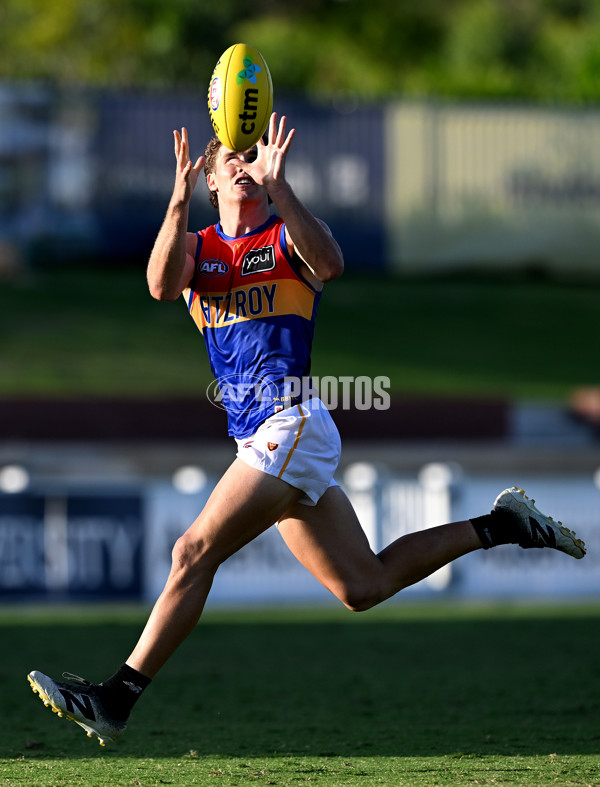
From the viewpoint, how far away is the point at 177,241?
15.5 feet

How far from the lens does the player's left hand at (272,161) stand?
4.64 meters

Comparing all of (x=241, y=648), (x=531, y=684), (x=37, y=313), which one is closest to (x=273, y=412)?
(x=531, y=684)

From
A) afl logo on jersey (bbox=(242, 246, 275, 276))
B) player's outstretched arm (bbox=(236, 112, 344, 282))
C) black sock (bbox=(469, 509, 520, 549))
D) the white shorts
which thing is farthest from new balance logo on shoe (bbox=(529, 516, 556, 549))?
afl logo on jersey (bbox=(242, 246, 275, 276))

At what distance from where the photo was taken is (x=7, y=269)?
23203 mm

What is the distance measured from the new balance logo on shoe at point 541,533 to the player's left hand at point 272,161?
183cm

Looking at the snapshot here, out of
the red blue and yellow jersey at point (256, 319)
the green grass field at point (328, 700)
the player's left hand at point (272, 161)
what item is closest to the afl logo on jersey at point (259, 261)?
the red blue and yellow jersey at point (256, 319)

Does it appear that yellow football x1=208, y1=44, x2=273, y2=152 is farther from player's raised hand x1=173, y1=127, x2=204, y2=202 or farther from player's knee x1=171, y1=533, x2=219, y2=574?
player's knee x1=171, y1=533, x2=219, y2=574

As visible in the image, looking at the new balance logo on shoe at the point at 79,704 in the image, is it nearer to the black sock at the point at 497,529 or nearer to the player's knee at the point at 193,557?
the player's knee at the point at 193,557

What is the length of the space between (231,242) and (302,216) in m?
0.48

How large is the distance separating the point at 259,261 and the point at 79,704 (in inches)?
72.0

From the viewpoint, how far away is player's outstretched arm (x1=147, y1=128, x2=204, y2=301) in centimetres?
467

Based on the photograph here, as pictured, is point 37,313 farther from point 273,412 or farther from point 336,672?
point 273,412

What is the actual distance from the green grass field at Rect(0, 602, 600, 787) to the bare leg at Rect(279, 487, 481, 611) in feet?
2.32

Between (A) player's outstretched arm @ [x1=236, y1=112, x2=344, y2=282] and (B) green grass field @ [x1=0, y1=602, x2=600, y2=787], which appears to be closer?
(A) player's outstretched arm @ [x1=236, y1=112, x2=344, y2=282]
